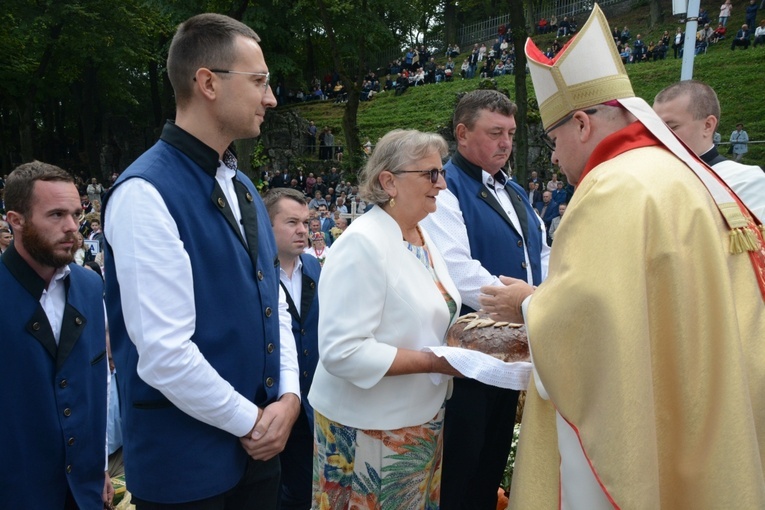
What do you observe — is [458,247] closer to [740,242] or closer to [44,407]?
[740,242]

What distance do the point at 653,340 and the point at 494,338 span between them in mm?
701

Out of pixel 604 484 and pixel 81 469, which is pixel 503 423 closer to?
pixel 604 484

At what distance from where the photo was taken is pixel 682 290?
1.82m

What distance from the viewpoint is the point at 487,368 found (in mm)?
2334

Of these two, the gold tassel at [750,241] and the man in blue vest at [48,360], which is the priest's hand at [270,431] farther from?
the gold tassel at [750,241]

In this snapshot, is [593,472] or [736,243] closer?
[593,472]

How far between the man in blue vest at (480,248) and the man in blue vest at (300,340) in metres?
0.89

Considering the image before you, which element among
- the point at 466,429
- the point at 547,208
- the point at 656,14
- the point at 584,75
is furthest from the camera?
the point at 656,14

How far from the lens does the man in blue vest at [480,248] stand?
3.08 metres

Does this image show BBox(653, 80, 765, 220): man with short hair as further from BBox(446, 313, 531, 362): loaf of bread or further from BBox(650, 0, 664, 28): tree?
BBox(650, 0, 664, 28): tree

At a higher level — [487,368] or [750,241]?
[750,241]

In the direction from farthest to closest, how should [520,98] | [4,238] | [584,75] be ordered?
[520,98] < [4,238] < [584,75]

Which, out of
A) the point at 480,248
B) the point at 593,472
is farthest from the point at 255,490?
the point at 480,248

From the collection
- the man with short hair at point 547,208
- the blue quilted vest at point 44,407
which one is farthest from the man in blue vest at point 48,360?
the man with short hair at point 547,208
